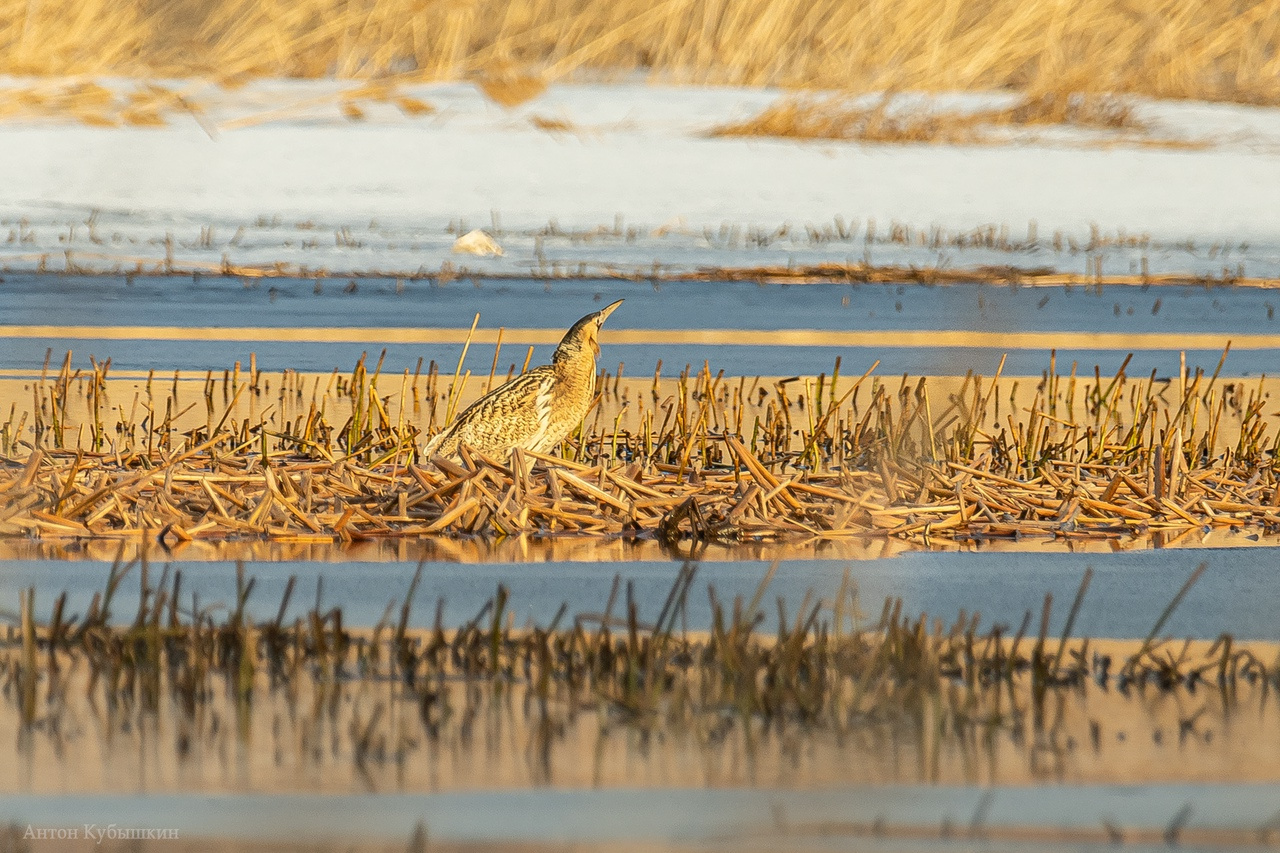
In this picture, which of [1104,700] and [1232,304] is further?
[1232,304]

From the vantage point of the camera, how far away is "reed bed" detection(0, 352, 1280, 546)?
5.52 meters

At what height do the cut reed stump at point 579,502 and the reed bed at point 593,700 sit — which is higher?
the cut reed stump at point 579,502

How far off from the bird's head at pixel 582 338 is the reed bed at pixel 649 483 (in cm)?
32

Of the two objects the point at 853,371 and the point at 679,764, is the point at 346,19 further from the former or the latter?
the point at 679,764

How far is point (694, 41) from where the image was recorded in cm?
1855

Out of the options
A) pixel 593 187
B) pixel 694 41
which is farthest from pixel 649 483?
pixel 694 41

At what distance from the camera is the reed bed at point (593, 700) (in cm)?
334

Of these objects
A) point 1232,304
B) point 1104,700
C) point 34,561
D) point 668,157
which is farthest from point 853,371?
point 668,157

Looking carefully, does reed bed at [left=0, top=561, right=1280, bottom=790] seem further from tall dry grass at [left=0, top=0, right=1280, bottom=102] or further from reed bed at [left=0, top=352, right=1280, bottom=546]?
tall dry grass at [left=0, top=0, right=1280, bottom=102]

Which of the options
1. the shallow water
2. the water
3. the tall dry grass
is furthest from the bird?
the tall dry grass

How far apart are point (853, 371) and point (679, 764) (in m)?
6.56

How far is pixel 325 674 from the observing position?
12.4ft

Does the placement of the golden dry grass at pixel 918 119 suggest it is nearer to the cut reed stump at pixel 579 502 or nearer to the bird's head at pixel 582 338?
the bird's head at pixel 582 338

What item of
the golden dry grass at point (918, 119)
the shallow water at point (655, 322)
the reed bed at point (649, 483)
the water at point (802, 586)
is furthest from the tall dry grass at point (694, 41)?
the water at point (802, 586)
